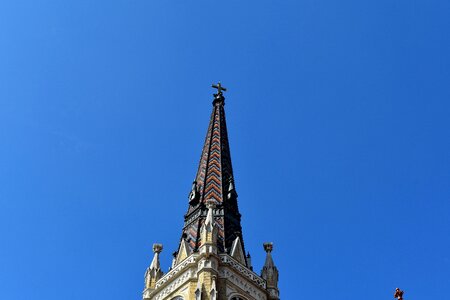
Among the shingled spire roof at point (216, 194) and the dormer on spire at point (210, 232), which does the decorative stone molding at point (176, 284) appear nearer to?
the dormer on spire at point (210, 232)

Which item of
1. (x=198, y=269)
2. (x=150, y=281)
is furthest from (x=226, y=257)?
(x=150, y=281)

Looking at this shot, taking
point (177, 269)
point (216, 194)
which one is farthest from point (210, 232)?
point (216, 194)

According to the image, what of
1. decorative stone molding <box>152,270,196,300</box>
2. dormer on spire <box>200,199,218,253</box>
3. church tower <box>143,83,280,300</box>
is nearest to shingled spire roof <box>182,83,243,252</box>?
church tower <box>143,83,280,300</box>

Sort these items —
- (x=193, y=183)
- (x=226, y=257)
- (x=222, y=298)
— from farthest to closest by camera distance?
(x=193, y=183), (x=226, y=257), (x=222, y=298)

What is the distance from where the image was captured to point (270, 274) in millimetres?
44688

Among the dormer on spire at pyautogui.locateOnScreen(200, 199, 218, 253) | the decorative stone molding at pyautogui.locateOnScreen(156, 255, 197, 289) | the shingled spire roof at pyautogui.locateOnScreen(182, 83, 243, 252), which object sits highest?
the shingled spire roof at pyautogui.locateOnScreen(182, 83, 243, 252)

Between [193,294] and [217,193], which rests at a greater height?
[217,193]

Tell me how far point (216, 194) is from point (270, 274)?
25.4 feet

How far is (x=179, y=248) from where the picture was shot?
148 feet

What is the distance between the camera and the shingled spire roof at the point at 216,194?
46.8 m

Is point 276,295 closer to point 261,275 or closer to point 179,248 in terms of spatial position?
point 261,275

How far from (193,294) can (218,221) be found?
8.35 meters

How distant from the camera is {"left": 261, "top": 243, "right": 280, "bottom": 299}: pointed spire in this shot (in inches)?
1718

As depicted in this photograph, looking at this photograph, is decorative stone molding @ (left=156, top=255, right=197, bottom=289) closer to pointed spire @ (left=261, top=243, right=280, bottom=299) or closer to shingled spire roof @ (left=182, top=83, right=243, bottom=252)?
shingled spire roof @ (left=182, top=83, right=243, bottom=252)
